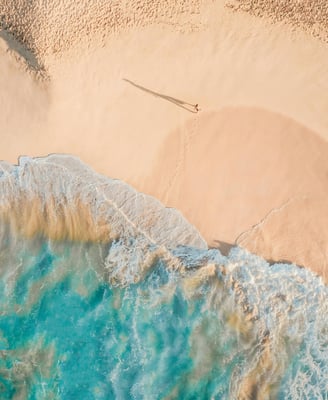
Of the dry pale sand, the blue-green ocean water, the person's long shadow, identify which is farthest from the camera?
the person's long shadow

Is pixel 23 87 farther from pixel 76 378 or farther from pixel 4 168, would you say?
pixel 76 378

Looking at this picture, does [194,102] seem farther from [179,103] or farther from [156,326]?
[156,326]

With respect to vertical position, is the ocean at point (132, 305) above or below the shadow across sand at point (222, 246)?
below

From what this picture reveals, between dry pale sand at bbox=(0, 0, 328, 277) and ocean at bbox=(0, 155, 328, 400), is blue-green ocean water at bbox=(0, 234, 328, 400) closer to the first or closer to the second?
ocean at bbox=(0, 155, 328, 400)

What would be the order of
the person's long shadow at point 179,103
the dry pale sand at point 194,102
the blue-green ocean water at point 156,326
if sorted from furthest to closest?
the person's long shadow at point 179,103 → the dry pale sand at point 194,102 → the blue-green ocean water at point 156,326

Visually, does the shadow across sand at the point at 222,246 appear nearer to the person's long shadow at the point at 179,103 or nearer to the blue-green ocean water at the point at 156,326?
the blue-green ocean water at the point at 156,326

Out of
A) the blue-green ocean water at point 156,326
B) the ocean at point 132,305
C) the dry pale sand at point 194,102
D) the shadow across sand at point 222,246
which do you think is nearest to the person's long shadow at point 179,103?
the dry pale sand at point 194,102

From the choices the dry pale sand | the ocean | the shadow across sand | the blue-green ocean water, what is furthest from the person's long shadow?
the blue-green ocean water
